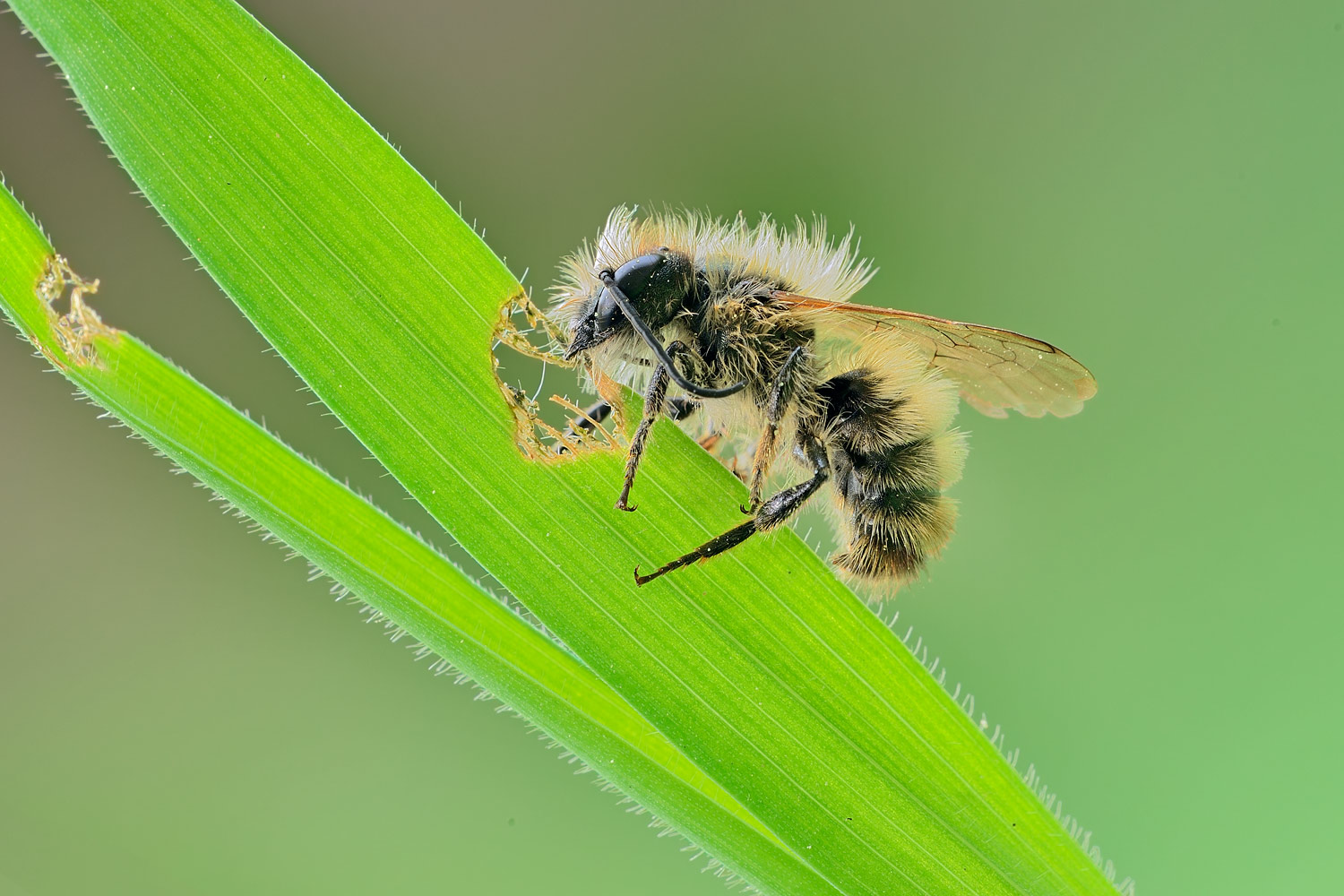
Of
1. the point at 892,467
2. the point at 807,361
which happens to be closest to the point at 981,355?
the point at 892,467

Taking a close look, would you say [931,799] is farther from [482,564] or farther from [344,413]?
[344,413]

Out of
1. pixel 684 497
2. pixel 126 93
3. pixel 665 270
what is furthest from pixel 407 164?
pixel 684 497

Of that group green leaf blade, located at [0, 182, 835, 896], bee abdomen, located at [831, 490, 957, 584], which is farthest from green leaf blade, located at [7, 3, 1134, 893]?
bee abdomen, located at [831, 490, 957, 584]

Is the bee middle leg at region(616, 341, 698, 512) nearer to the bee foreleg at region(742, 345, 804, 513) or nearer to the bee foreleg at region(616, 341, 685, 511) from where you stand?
the bee foreleg at region(616, 341, 685, 511)

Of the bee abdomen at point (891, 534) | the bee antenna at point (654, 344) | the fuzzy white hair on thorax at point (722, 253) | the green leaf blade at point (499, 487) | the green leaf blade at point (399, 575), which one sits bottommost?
the green leaf blade at point (399, 575)

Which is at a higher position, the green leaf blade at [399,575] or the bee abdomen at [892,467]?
the bee abdomen at [892,467]

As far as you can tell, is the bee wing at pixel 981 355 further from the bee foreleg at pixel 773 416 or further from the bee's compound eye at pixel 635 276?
the bee's compound eye at pixel 635 276

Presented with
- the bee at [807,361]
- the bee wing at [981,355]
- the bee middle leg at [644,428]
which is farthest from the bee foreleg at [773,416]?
the bee middle leg at [644,428]
